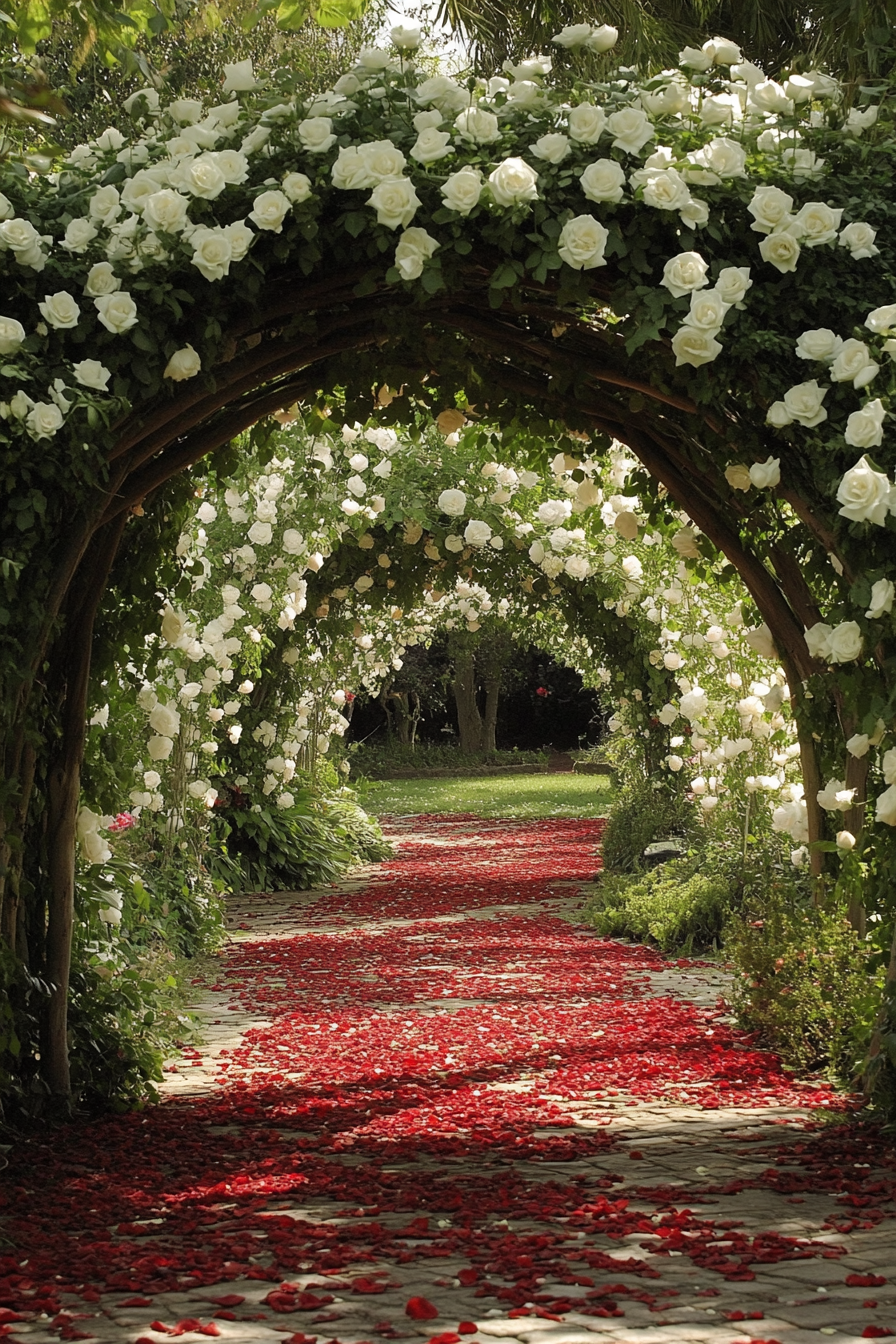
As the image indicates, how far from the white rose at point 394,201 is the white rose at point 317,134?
20 centimetres

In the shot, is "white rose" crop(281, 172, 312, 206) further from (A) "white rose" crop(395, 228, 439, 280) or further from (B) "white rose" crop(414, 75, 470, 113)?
(B) "white rose" crop(414, 75, 470, 113)

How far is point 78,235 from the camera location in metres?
3.85

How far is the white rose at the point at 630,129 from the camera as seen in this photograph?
151 inches

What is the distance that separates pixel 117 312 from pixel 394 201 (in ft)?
2.62

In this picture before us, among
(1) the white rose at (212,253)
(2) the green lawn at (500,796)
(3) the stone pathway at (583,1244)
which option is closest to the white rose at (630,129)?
(1) the white rose at (212,253)

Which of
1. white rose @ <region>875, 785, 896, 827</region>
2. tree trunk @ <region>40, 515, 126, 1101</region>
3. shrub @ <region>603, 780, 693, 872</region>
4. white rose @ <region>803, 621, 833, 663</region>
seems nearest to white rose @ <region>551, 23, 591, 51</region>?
white rose @ <region>803, 621, 833, 663</region>

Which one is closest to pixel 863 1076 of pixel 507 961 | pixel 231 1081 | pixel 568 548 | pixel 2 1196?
pixel 231 1081

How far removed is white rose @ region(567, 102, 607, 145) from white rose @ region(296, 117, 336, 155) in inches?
26.1

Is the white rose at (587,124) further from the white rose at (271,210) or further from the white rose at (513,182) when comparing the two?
the white rose at (271,210)

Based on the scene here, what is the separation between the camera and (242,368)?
13.9 feet

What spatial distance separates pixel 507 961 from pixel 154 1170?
428 centimetres

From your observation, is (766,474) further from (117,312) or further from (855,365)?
(117,312)

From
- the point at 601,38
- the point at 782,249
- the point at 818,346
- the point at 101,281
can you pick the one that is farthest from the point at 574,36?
the point at 101,281

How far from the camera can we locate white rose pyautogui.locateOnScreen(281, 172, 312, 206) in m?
3.74
